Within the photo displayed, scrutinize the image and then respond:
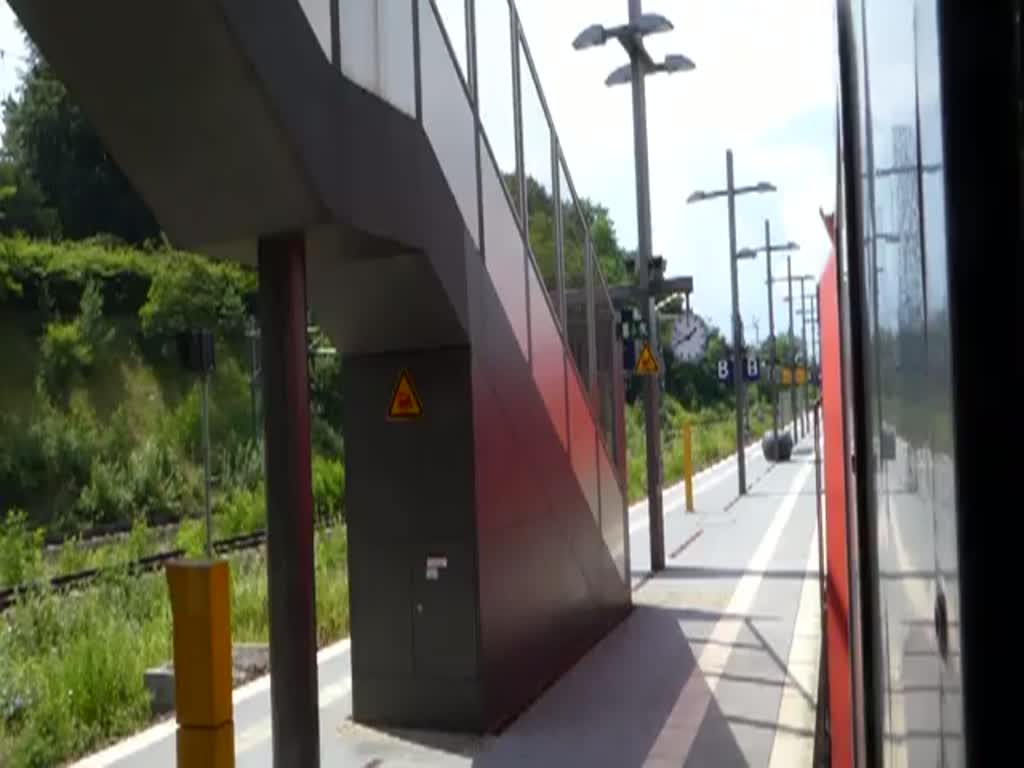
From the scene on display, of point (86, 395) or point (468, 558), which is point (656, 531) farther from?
point (86, 395)

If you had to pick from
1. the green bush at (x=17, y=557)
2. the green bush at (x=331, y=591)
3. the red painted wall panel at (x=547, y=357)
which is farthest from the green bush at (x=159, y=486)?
the red painted wall panel at (x=547, y=357)

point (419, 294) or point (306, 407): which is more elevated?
point (419, 294)

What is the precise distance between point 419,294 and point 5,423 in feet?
90.5

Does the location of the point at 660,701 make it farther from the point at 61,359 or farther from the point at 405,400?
the point at 61,359

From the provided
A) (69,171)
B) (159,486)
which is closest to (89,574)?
(159,486)

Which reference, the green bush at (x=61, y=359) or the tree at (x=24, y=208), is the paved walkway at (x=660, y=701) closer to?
the green bush at (x=61, y=359)

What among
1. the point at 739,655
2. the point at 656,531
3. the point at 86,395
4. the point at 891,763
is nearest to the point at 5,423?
the point at 86,395

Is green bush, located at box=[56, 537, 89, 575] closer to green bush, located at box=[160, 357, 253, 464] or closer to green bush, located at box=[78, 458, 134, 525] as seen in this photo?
green bush, located at box=[78, 458, 134, 525]

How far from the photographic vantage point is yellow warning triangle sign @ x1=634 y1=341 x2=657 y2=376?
14.0 m

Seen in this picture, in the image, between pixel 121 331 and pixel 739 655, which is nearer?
pixel 739 655

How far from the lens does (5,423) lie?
3092 cm

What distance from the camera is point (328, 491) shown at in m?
22.5

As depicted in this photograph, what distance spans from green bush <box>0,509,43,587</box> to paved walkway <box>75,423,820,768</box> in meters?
5.12

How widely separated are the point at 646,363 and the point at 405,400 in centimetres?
710
